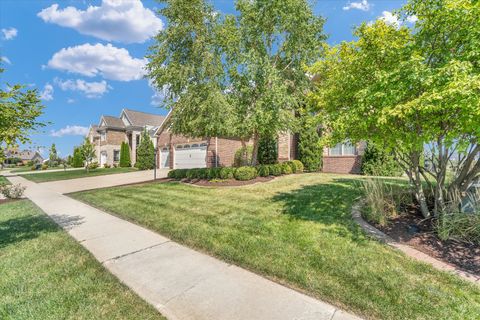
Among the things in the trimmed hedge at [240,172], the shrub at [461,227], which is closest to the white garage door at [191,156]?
the trimmed hedge at [240,172]

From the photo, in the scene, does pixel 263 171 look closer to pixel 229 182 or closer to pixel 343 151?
pixel 229 182

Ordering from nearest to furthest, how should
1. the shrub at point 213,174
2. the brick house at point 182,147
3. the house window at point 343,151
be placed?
the shrub at point 213,174 < the house window at point 343,151 < the brick house at point 182,147

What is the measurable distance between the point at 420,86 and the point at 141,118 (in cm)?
3543

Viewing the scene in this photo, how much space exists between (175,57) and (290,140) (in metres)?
9.88

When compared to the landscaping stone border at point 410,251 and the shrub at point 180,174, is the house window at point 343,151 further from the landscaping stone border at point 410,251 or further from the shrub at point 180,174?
the landscaping stone border at point 410,251

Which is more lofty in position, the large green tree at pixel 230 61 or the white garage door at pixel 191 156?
the large green tree at pixel 230 61

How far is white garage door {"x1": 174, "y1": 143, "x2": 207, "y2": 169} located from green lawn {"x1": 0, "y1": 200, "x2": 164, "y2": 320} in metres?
15.1

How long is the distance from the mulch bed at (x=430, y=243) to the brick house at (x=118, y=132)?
3157 centimetres

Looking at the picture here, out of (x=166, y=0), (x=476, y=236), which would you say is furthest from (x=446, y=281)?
(x=166, y=0)

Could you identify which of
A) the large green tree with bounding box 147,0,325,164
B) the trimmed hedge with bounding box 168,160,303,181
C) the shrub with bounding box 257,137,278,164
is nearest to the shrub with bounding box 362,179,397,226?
the large green tree with bounding box 147,0,325,164

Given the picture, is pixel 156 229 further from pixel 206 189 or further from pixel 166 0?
pixel 166 0

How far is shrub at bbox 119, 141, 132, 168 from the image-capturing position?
31.4 metres

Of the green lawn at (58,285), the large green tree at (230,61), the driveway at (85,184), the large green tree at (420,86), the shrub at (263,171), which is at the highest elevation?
the large green tree at (230,61)

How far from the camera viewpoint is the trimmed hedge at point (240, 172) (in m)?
12.3
